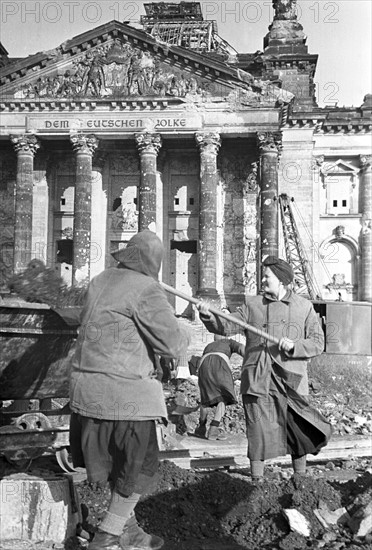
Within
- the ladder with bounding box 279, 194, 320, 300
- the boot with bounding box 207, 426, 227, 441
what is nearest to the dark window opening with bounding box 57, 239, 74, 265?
the ladder with bounding box 279, 194, 320, 300

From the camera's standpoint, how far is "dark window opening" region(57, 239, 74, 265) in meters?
34.7

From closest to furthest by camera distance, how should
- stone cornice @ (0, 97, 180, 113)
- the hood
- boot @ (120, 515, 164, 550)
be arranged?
1. boot @ (120, 515, 164, 550)
2. the hood
3. stone cornice @ (0, 97, 180, 113)

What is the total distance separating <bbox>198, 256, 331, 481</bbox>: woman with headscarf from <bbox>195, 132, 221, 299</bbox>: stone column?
2454cm

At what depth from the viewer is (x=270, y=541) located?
5379 millimetres

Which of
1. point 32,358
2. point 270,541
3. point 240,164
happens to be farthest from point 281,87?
point 270,541

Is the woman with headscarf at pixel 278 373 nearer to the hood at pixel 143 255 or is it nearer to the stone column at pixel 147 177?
the hood at pixel 143 255

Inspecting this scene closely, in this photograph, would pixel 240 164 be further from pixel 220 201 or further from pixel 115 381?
pixel 115 381

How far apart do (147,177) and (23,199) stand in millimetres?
5280

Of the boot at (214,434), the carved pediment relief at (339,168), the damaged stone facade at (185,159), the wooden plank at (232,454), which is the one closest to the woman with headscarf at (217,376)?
the wooden plank at (232,454)

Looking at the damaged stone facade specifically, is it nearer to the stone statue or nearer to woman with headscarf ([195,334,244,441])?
the stone statue

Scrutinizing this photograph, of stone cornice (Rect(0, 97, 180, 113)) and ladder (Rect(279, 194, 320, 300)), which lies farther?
stone cornice (Rect(0, 97, 180, 113))

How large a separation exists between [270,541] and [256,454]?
0.98 m

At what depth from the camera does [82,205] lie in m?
31.8

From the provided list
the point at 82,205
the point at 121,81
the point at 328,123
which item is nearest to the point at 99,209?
the point at 82,205
